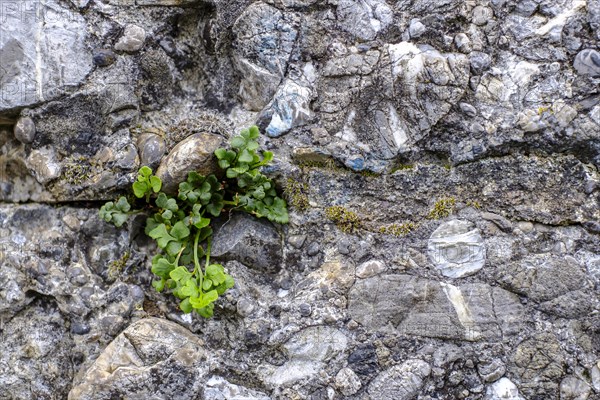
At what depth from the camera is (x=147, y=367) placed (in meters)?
2.15

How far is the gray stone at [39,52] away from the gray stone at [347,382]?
4.46 feet

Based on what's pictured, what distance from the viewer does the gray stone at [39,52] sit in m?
2.23

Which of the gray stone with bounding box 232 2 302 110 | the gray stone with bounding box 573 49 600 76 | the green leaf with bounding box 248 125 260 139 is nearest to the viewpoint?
the gray stone with bounding box 573 49 600 76

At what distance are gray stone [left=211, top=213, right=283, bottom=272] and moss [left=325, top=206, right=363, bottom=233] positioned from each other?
21 cm

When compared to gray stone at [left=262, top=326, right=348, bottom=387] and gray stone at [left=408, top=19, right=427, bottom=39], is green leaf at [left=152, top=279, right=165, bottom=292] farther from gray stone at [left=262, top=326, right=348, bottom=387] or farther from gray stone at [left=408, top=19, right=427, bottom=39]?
gray stone at [left=408, top=19, right=427, bottom=39]

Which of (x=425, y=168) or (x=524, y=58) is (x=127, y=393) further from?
(x=524, y=58)

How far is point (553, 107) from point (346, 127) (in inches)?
26.4

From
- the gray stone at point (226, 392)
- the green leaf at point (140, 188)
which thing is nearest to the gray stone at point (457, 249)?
the gray stone at point (226, 392)

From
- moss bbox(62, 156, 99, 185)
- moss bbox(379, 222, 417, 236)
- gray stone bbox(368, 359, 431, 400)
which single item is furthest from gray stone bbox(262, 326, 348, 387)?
moss bbox(62, 156, 99, 185)

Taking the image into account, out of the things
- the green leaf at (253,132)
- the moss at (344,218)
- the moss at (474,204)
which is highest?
the green leaf at (253,132)

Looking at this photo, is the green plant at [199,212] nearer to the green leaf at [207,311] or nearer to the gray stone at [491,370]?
the green leaf at [207,311]

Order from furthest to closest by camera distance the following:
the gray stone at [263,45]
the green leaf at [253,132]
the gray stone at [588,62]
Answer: the gray stone at [263,45] → the green leaf at [253,132] → the gray stone at [588,62]

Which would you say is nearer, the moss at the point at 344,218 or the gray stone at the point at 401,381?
the gray stone at the point at 401,381

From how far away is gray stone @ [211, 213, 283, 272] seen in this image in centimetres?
224
